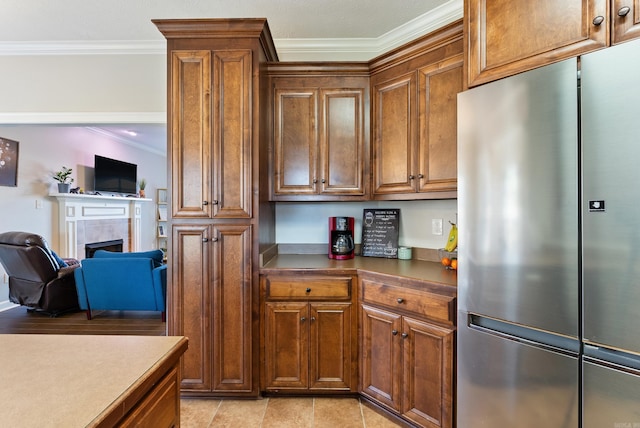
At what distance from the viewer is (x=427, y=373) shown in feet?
5.90

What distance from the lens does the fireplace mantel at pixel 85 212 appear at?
520 cm

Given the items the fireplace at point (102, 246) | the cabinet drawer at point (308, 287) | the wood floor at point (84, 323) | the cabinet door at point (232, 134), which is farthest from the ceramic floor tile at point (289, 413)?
the fireplace at point (102, 246)

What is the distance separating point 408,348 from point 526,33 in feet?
5.43

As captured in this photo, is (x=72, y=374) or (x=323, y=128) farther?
(x=323, y=128)

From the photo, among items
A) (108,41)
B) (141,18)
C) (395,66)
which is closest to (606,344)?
(395,66)

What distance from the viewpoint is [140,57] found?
2.82 meters

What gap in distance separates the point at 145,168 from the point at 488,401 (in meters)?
8.05

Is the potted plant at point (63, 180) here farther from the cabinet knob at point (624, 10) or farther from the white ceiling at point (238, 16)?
the cabinet knob at point (624, 10)

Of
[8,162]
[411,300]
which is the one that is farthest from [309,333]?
[8,162]

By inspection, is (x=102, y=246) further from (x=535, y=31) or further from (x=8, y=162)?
(x=535, y=31)

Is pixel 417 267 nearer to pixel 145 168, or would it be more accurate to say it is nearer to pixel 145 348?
pixel 145 348

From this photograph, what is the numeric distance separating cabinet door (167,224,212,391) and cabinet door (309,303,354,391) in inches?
27.7

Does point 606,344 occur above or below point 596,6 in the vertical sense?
below

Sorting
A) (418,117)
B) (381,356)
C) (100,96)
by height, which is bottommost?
(381,356)
